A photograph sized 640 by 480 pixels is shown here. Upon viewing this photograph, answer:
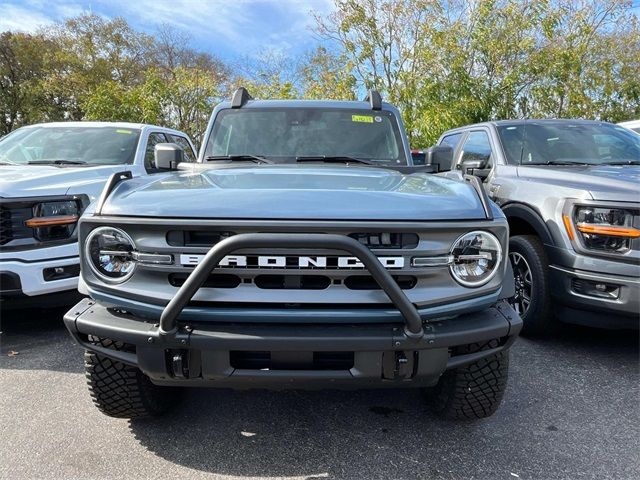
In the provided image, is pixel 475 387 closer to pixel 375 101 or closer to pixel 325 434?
pixel 325 434

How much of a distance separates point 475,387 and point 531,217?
6.30 ft

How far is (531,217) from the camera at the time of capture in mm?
3766

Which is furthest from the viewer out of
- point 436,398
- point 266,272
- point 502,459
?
point 436,398

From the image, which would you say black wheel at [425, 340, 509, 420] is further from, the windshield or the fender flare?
the windshield

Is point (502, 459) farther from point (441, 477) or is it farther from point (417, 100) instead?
point (417, 100)

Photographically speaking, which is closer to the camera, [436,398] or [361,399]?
[436,398]

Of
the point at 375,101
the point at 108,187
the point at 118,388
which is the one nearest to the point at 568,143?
the point at 375,101

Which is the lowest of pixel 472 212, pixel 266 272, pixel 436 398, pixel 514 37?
pixel 436 398

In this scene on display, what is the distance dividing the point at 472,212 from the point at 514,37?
1238 cm

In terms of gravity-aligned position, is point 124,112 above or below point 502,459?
above

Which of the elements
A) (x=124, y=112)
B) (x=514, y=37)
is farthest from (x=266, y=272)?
(x=124, y=112)

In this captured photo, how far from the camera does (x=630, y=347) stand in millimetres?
3811

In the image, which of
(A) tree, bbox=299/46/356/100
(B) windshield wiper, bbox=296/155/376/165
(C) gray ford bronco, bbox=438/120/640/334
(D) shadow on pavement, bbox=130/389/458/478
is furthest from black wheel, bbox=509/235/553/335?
(A) tree, bbox=299/46/356/100

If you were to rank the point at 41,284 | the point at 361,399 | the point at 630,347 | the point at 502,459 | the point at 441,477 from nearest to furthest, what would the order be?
the point at 441,477 < the point at 502,459 < the point at 361,399 < the point at 41,284 < the point at 630,347
